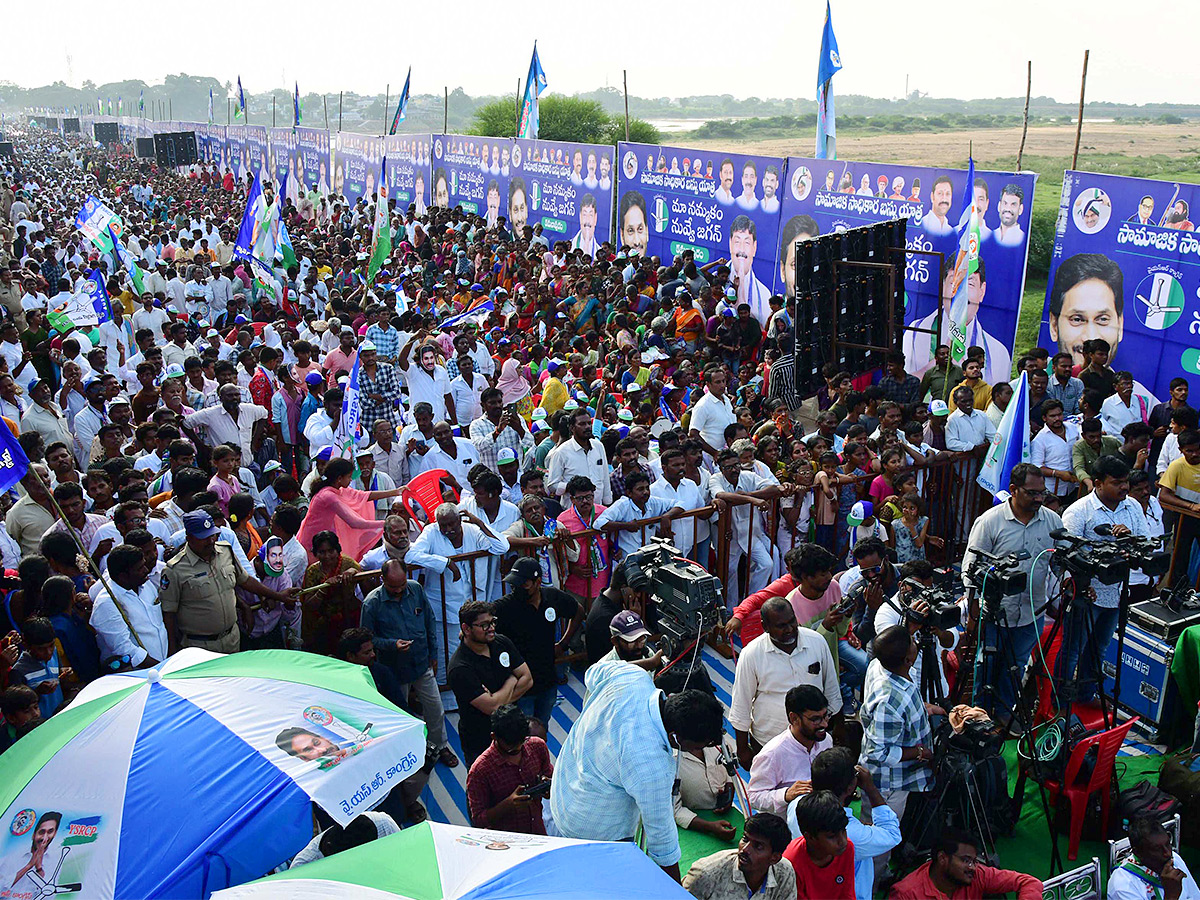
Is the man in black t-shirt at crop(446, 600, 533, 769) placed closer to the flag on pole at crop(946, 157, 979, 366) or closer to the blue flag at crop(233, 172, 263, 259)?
the flag on pole at crop(946, 157, 979, 366)

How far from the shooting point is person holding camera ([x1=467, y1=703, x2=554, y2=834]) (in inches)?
183

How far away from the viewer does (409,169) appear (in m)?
30.5

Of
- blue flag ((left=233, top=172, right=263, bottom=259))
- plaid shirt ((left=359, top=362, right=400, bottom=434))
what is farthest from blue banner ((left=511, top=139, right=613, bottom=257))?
plaid shirt ((left=359, top=362, right=400, bottom=434))

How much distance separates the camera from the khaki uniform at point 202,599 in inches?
237

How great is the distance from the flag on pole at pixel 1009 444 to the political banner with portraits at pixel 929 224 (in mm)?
3799

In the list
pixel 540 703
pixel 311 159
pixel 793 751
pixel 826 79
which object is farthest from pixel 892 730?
pixel 311 159

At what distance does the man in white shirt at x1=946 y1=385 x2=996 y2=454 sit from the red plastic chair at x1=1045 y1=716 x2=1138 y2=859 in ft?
12.4

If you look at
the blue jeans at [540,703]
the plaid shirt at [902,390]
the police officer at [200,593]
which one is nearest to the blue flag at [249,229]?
the plaid shirt at [902,390]

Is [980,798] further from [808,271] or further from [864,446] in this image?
[808,271]

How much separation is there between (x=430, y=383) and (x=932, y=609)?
6630 mm

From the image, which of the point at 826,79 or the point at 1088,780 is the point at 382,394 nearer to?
the point at 1088,780

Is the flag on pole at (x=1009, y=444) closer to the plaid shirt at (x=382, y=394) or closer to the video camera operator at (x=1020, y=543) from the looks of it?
the video camera operator at (x=1020, y=543)

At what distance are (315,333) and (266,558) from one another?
766 centimetres

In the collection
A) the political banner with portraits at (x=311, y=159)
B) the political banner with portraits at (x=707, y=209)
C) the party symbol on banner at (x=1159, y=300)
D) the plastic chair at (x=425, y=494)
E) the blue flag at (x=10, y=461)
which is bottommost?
the plastic chair at (x=425, y=494)
